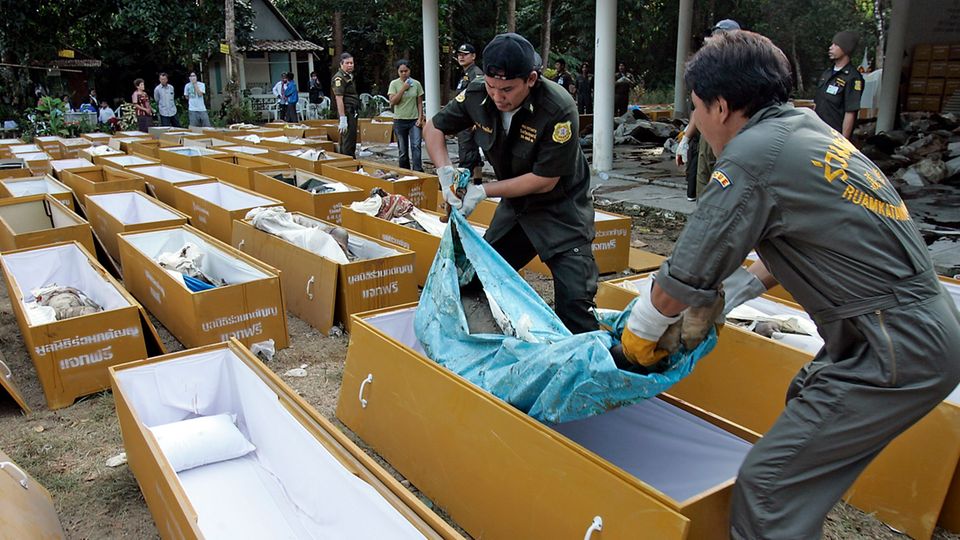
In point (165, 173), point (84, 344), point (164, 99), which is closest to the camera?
point (84, 344)

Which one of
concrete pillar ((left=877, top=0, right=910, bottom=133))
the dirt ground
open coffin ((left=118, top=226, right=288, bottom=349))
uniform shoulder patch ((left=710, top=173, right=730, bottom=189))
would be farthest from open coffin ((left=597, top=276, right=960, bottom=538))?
concrete pillar ((left=877, top=0, right=910, bottom=133))

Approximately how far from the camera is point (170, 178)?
7309mm

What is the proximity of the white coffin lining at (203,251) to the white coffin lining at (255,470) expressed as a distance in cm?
102

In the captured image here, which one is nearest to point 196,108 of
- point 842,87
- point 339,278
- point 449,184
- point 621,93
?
point 621,93

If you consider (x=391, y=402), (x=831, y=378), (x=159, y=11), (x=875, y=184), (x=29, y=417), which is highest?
(x=159, y=11)

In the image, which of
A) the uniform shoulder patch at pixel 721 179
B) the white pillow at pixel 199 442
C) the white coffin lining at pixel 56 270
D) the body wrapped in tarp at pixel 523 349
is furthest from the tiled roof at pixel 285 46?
the uniform shoulder patch at pixel 721 179

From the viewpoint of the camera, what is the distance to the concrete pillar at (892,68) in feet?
33.0

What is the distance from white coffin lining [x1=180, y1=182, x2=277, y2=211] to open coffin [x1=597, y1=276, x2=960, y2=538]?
357cm

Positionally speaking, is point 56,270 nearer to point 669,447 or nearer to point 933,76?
point 669,447

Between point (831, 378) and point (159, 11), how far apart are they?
17.1 meters

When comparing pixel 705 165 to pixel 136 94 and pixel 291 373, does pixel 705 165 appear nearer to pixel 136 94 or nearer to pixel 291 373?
pixel 291 373

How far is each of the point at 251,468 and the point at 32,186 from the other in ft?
18.6

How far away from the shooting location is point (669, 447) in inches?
89.4

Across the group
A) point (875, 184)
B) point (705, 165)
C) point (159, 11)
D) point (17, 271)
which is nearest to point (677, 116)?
point (705, 165)
